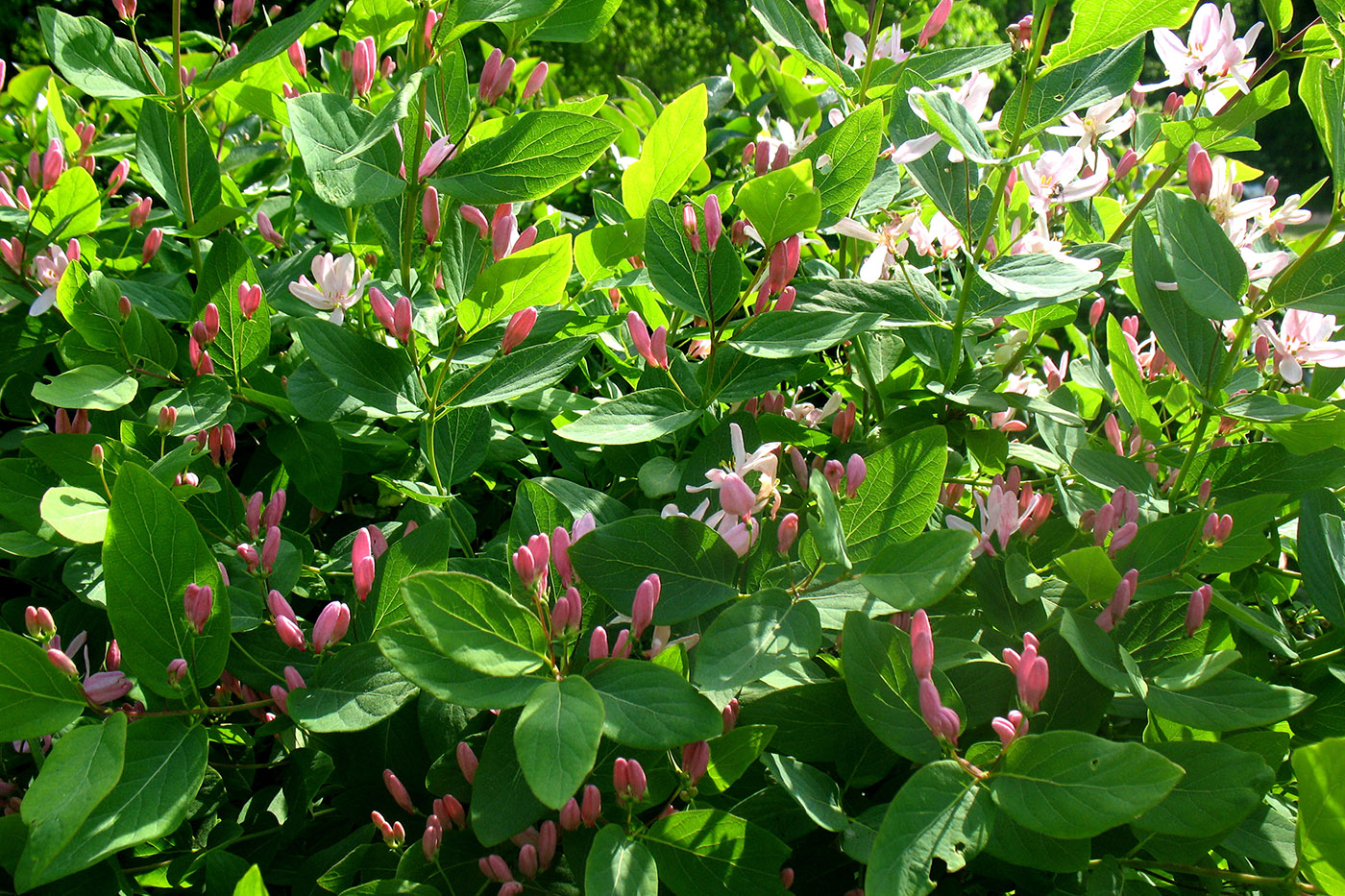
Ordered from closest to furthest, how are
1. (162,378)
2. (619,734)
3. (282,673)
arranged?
(619,734), (282,673), (162,378)

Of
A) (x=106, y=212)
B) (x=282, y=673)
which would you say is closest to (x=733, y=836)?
(x=282, y=673)

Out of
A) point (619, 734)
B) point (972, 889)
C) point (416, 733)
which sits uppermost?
point (619, 734)

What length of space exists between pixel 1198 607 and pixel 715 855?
49cm

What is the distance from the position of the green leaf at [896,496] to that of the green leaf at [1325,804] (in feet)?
1.10

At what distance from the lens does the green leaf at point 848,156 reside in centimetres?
104

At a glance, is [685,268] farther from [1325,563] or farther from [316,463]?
[1325,563]

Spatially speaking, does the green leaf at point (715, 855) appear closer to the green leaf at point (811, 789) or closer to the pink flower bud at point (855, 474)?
the green leaf at point (811, 789)

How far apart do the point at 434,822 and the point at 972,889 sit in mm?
540

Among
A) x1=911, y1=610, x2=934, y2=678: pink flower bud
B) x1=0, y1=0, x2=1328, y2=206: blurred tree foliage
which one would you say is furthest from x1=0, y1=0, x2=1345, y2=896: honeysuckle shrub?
x1=0, y1=0, x2=1328, y2=206: blurred tree foliage

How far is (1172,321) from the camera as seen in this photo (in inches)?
40.1

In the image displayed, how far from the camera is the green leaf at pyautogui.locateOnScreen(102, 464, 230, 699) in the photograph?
802 mm

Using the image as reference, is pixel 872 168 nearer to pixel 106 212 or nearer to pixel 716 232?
pixel 716 232

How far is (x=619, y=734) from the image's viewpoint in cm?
70

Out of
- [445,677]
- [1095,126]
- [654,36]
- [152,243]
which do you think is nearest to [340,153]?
[445,677]
